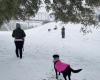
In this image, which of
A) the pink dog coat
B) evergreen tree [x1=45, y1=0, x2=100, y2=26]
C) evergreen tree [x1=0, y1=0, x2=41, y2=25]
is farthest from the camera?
evergreen tree [x1=45, y1=0, x2=100, y2=26]

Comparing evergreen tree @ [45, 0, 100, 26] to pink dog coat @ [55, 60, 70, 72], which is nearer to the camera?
pink dog coat @ [55, 60, 70, 72]

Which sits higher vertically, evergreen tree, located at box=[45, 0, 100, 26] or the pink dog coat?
evergreen tree, located at box=[45, 0, 100, 26]

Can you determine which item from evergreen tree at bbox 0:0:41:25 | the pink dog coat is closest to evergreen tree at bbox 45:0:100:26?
evergreen tree at bbox 0:0:41:25

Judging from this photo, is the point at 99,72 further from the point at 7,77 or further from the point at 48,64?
the point at 7,77

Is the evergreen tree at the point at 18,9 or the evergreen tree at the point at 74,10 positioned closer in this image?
the evergreen tree at the point at 18,9

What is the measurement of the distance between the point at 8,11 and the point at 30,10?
4200 millimetres

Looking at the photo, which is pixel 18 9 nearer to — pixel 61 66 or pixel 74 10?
pixel 74 10

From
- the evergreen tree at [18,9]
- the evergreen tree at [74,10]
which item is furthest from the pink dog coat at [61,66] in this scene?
the evergreen tree at [74,10]

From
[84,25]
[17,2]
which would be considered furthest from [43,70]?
[84,25]

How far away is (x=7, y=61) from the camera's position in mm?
17094

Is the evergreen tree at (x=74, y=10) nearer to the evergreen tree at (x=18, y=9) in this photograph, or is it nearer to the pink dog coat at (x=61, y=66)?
the evergreen tree at (x=18, y=9)

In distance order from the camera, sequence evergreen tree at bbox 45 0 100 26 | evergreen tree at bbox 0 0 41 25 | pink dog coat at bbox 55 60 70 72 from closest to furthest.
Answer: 1. pink dog coat at bbox 55 60 70 72
2. evergreen tree at bbox 0 0 41 25
3. evergreen tree at bbox 45 0 100 26

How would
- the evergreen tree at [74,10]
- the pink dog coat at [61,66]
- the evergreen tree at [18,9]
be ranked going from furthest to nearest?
the evergreen tree at [74,10]
the evergreen tree at [18,9]
the pink dog coat at [61,66]

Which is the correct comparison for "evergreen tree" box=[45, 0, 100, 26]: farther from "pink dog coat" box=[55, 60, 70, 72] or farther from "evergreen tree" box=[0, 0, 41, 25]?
"pink dog coat" box=[55, 60, 70, 72]
